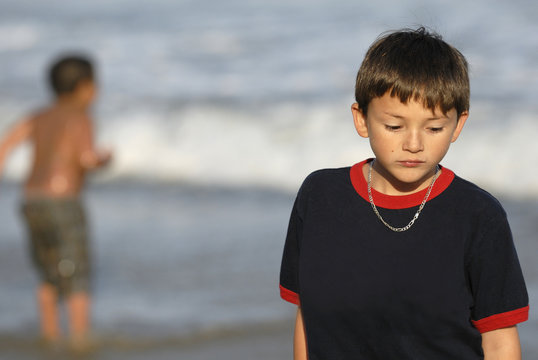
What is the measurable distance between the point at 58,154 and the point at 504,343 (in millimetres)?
3407

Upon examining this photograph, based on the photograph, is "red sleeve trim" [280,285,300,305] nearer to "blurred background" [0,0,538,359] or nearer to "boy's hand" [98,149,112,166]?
"blurred background" [0,0,538,359]

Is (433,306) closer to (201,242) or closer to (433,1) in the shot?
(201,242)

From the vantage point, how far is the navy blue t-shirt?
5.80 ft

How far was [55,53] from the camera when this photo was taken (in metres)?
14.5

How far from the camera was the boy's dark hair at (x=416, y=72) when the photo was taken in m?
1.77

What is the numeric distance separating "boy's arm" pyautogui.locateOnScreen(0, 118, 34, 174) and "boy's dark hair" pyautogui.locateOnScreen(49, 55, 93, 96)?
28 centimetres

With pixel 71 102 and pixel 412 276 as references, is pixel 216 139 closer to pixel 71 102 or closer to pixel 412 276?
pixel 71 102

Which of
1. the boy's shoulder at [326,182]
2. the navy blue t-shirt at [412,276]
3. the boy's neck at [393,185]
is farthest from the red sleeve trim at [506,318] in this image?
the boy's shoulder at [326,182]

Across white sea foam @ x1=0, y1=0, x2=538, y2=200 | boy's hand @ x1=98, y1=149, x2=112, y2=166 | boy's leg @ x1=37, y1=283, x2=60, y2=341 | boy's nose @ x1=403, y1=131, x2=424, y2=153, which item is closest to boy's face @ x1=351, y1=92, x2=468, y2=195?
boy's nose @ x1=403, y1=131, x2=424, y2=153

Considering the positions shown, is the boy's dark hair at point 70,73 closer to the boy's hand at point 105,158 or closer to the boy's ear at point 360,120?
the boy's hand at point 105,158

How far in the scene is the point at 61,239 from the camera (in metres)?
4.75

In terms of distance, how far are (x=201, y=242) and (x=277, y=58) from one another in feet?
22.8

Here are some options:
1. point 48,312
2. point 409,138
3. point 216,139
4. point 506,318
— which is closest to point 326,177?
point 409,138

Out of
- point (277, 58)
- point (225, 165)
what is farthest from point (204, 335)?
point (277, 58)
